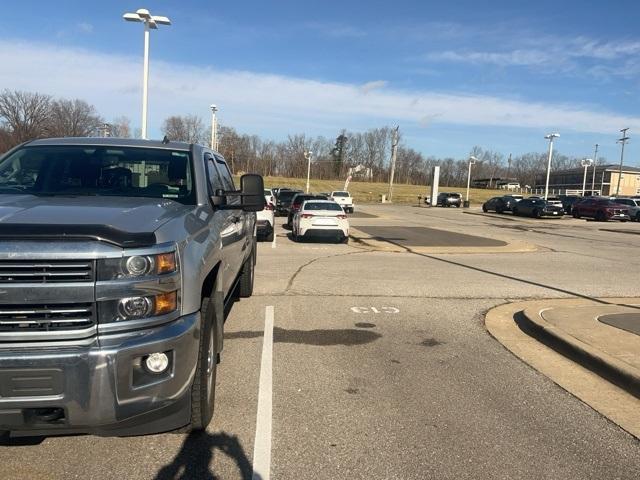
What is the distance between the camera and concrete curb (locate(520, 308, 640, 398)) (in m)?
5.01

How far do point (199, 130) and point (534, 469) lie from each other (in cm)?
6576

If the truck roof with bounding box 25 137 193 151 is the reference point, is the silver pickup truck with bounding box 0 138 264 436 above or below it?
below

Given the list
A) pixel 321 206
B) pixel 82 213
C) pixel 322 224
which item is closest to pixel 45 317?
pixel 82 213

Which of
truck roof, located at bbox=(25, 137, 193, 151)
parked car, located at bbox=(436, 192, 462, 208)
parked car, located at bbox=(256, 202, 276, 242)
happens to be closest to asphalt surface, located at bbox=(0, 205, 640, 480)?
truck roof, located at bbox=(25, 137, 193, 151)

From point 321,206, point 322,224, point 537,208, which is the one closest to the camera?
point 322,224

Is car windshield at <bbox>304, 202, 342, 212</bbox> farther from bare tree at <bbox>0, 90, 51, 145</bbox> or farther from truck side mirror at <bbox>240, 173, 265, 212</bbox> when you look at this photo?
bare tree at <bbox>0, 90, 51, 145</bbox>

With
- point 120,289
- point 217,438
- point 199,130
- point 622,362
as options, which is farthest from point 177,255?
point 199,130

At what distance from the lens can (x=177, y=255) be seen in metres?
3.27

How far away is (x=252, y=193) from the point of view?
515cm

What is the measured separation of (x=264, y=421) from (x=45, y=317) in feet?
6.14

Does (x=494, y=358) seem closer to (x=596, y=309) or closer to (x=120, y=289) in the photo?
(x=596, y=309)

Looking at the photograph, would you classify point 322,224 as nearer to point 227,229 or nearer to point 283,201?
point 227,229

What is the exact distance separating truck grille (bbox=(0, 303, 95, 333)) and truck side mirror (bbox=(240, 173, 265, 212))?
7.54ft

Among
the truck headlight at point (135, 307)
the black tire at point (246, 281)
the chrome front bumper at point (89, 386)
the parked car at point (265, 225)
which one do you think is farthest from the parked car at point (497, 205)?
the chrome front bumper at point (89, 386)
